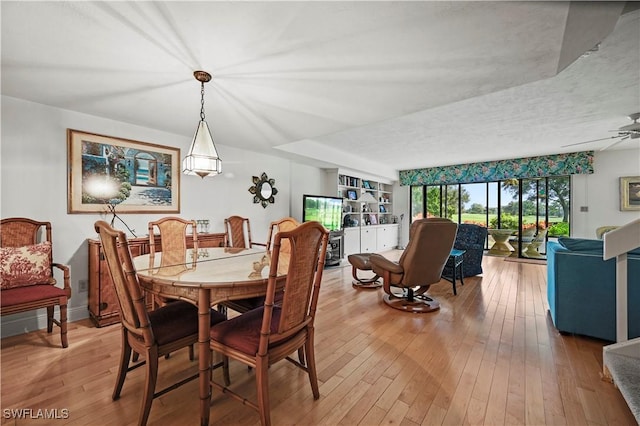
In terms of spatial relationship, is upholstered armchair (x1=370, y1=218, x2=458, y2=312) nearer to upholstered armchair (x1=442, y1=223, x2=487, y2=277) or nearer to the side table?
the side table

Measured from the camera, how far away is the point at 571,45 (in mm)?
1712

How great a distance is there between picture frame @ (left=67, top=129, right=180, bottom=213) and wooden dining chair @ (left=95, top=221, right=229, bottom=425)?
6.45 feet

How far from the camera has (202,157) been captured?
85.7 inches

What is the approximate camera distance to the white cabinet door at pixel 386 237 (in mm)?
7531

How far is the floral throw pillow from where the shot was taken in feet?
7.57

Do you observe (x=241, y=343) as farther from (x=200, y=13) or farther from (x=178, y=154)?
(x=178, y=154)

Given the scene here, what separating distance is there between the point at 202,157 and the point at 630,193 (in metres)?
7.79

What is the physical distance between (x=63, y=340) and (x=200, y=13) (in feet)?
9.11

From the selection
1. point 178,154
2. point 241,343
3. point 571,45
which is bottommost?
point 241,343

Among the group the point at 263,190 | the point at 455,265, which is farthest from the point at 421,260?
the point at 263,190

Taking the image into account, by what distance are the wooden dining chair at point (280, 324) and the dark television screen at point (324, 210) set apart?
3425mm

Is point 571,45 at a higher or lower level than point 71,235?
higher

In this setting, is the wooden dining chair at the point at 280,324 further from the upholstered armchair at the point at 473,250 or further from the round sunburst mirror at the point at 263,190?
the upholstered armchair at the point at 473,250

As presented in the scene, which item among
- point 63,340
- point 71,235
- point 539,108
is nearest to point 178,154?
point 71,235
